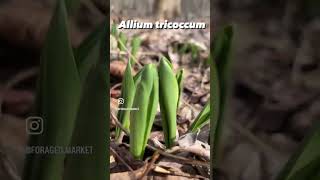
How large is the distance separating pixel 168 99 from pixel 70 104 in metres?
0.37

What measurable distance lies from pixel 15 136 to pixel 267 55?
1020 millimetres

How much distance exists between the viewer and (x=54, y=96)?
2.51m

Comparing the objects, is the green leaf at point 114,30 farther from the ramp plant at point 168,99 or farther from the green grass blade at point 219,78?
the green grass blade at point 219,78

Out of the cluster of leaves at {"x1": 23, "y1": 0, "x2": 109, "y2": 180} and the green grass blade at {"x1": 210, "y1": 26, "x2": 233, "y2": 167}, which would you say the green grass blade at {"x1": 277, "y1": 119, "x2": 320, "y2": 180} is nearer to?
the green grass blade at {"x1": 210, "y1": 26, "x2": 233, "y2": 167}

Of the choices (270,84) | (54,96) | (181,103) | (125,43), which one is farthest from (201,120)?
(54,96)

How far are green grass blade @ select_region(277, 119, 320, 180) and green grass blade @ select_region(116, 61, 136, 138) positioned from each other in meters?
0.65

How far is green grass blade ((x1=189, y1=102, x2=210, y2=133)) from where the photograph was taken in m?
2.60

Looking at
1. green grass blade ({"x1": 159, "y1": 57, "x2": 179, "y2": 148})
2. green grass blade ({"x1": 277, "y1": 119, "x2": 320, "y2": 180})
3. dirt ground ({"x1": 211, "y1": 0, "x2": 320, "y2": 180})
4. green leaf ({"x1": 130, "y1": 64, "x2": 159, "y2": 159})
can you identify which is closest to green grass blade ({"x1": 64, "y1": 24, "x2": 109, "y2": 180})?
green leaf ({"x1": 130, "y1": 64, "x2": 159, "y2": 159})

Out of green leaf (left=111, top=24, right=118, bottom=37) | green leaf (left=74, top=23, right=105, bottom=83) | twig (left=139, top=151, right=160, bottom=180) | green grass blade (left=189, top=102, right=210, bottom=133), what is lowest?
twig (left=139, top=151, right=160, bottom=180)

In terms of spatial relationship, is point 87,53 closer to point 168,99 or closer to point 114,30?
point 114,30

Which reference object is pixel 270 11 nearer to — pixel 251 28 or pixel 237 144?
pixel 251 28

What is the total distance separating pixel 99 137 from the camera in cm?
253

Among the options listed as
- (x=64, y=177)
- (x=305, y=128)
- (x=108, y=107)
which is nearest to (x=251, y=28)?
(x=305, y=128)

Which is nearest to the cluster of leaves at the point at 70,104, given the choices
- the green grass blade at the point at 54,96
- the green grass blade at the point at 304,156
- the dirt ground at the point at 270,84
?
the green grass blade at the point at 54,96
